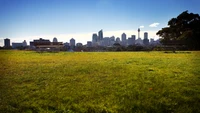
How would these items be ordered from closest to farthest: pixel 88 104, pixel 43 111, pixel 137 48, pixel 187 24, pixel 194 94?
pixel 43 111, pixel 88 104, pixel 194 94, pixel 187 24, pixel 137 48

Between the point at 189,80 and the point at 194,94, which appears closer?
the point at 194,94

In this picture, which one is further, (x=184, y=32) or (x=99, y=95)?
(x=184, y=32)

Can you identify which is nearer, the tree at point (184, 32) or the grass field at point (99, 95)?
the grass field at point (99, 95)

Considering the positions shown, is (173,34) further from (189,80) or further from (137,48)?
(189,80)

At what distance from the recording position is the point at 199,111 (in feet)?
22.6

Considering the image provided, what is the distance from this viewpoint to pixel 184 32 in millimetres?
58500

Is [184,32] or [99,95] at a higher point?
[184,32]

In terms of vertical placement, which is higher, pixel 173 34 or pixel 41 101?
pixel 173 34

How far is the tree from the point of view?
57081 millimetres

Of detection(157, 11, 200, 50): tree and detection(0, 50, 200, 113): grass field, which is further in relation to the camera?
detection(157, 11, 200, 50): tree

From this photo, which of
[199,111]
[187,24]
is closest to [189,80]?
[199,111]

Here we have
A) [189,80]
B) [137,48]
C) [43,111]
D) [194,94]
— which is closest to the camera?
[43,111]

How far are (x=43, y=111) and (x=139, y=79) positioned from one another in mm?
6053

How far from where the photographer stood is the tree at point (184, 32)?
57081mm
